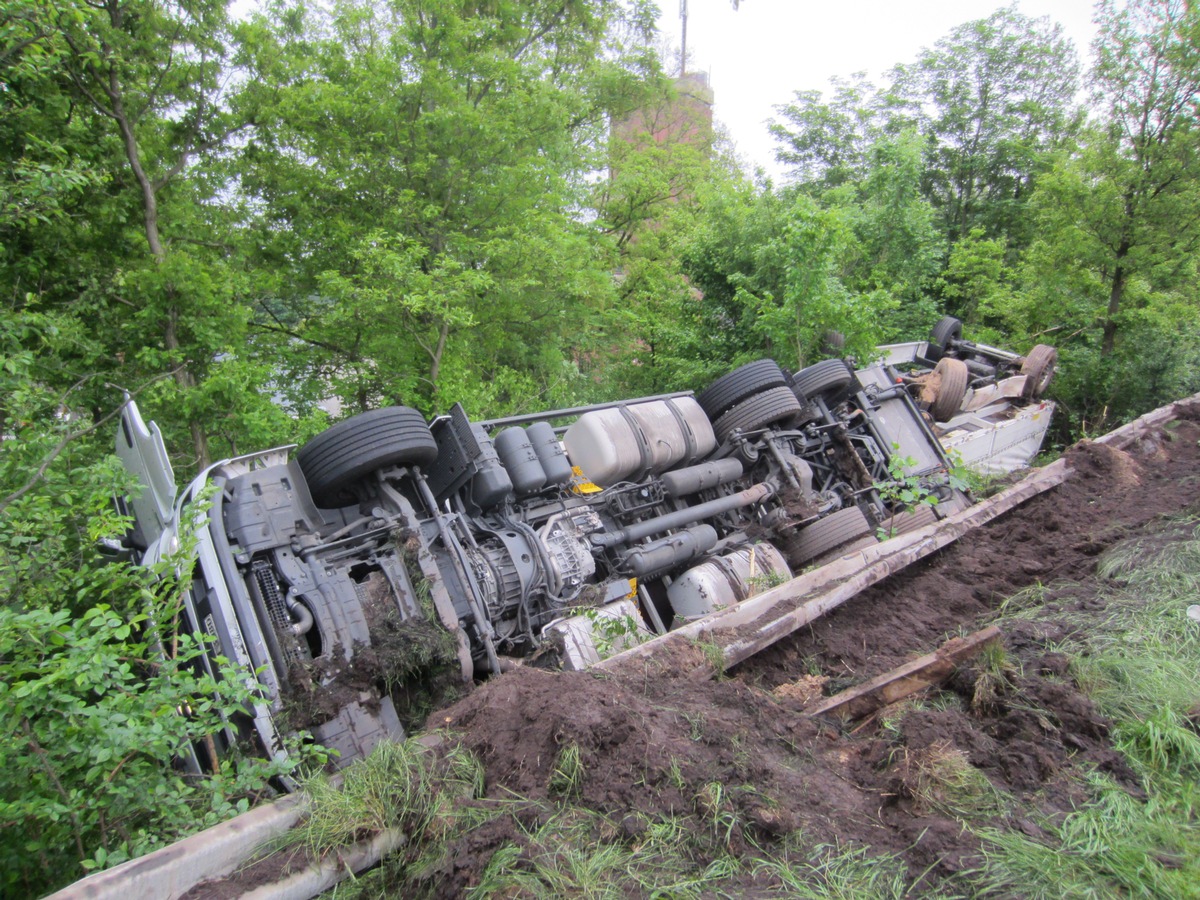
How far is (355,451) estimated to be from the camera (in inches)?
164

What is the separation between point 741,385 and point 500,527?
2809 millimetres

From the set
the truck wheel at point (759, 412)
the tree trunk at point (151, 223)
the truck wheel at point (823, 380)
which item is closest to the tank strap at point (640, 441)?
the truck wheel at point (759, 412)

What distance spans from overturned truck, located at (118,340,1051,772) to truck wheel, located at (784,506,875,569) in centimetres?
2

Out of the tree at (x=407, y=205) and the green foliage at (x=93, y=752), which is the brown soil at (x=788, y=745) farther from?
the tree at (x=407, y=205)

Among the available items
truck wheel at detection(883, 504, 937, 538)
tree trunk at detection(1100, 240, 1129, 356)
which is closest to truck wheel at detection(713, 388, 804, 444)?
truck wheel at detection(883, 504, 937, 538)

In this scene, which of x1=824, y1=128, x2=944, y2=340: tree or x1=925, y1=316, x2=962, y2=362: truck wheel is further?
x1=824, y1=128, x2=944, y2=340: tree

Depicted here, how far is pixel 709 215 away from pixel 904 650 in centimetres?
979

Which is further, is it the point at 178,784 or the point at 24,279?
the point at 24,279

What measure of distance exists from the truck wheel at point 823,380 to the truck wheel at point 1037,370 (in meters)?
3.84

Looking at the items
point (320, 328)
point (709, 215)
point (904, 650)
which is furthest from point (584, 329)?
point (904, 650)

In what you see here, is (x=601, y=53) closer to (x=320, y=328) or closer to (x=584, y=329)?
(x=584, y=329)

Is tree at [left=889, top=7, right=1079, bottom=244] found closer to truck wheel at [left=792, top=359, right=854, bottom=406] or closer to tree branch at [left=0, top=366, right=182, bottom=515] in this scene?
truck wheel at [left=792, top=359, right=854, bottom=406]

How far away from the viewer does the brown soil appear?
7.84 feet

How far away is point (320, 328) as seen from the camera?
10.7 meters
